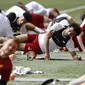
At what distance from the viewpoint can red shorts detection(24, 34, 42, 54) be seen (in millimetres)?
9508

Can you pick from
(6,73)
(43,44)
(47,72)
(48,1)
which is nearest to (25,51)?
(43,44)

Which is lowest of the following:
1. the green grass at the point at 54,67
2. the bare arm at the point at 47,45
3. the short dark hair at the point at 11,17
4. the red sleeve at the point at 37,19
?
the green grass at the point at 54,67

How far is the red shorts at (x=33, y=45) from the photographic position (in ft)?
31.2

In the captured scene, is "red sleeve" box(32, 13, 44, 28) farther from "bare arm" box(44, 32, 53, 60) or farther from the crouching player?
the crouching player

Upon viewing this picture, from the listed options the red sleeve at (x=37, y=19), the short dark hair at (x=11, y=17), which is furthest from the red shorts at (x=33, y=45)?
the red sleeve at (x=37, y=19)

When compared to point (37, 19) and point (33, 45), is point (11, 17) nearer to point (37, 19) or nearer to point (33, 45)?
point (33, 45)

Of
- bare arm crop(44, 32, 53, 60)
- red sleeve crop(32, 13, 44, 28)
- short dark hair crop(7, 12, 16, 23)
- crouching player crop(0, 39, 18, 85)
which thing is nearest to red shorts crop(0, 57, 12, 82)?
crouching player crop(0, 39, 18, 85)

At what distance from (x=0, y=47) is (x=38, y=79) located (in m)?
1.57

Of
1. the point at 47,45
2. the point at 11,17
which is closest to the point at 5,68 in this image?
the point at 47,45

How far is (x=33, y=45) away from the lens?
9.55 metres

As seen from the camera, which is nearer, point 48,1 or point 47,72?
point 47,72

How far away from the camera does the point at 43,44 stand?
368 inches

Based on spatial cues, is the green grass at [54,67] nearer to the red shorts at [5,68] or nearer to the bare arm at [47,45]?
the bare arm at [47,45]

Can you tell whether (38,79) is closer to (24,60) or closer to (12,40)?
(12,40)
